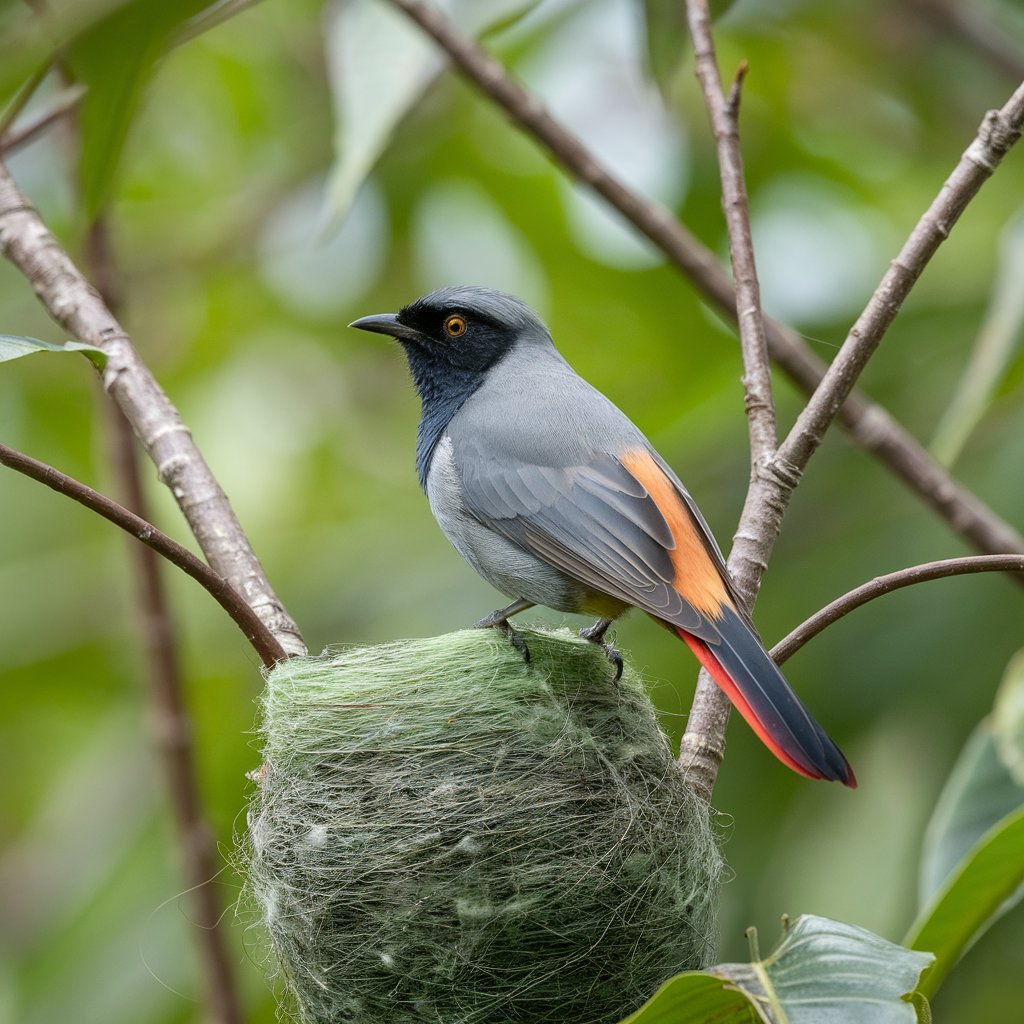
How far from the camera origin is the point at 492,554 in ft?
11.2

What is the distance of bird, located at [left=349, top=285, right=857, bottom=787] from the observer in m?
2.84

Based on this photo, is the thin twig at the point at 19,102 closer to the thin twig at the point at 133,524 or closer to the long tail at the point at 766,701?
the thin twig at the point at 133,524

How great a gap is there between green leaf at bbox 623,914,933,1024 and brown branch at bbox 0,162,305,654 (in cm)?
116

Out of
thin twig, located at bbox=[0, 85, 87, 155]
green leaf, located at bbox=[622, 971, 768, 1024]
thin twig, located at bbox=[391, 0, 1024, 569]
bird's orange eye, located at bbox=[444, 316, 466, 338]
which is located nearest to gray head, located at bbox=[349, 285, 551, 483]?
bird's orange eye, located at bbox=[444, 316, 466, 338]

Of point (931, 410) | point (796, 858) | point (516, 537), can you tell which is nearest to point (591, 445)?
point (516, 537)

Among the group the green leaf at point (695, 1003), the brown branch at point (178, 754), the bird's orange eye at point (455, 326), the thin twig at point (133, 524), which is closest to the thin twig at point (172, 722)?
the brown branch at point (178, 754)

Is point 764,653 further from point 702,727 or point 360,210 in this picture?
point 360,210

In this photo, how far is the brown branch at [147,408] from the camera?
9.75 ft

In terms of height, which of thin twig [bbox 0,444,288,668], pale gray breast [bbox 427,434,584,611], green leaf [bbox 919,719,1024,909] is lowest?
green leaf [bbox 919,719,1024,909]

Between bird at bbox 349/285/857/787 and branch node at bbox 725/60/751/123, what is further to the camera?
branch node at bbox 725/60/751/123

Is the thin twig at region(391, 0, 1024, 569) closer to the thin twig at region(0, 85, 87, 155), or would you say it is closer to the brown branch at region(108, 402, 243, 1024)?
the thin twig at region(0, 85, 87, 155)

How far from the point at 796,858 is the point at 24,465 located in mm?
3292

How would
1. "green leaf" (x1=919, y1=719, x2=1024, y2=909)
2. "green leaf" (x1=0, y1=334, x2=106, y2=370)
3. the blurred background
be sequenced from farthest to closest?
1. the blurred background
2. "green leaf" (x1=919, y1=719, x2=1024, y2=909)
3. "green leaf" (x1=0, y1=334, x2=106, y2=370)

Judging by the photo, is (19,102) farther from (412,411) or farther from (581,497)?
(412,411)
